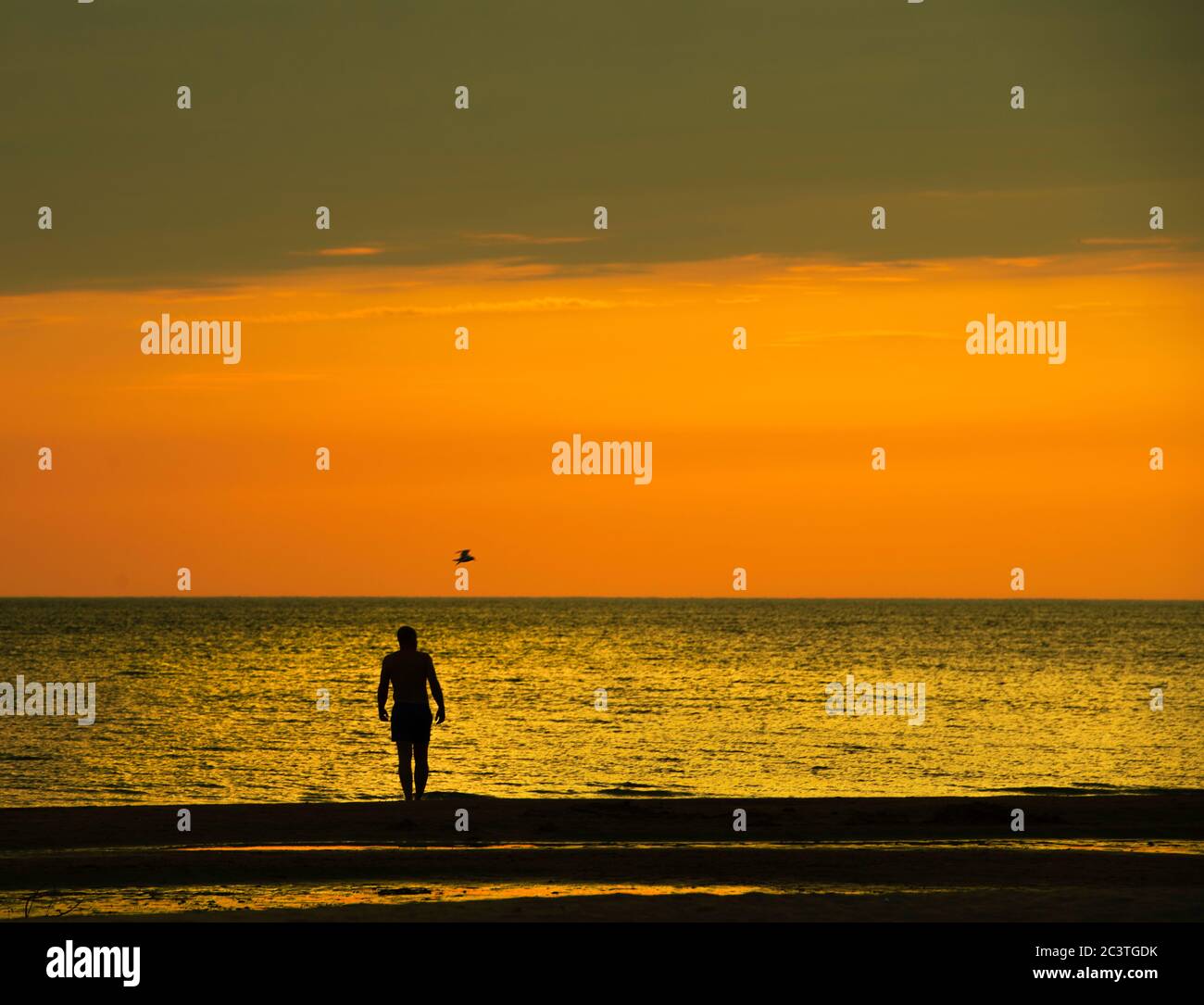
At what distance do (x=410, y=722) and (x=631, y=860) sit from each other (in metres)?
4.92

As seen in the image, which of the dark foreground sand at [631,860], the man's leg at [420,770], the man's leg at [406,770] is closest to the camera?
the dark foreground sand at [631,860]

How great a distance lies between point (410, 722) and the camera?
21.2 meters

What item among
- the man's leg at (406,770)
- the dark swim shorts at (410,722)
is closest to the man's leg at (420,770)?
Answer: the man's leg at (406,770)

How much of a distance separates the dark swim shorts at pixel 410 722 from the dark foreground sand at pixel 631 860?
40.0 inches

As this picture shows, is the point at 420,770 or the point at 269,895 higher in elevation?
the point at 420,770

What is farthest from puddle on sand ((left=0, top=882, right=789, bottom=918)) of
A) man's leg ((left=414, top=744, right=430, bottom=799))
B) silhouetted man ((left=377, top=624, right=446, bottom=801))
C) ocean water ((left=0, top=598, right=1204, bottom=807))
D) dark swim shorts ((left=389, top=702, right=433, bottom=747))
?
ocean water ((left=0, top=598, right=1204, bottom=807))

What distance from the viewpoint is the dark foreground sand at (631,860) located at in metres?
13.7

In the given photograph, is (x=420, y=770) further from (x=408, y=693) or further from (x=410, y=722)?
(x=408, y=693)

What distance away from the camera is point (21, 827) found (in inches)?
801

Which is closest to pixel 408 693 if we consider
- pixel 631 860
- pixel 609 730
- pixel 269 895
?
pixel 631 860

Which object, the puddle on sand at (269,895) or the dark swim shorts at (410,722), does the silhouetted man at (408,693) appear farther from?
the puddle on sand at (269,895)

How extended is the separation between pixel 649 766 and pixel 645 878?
78.6 ft
